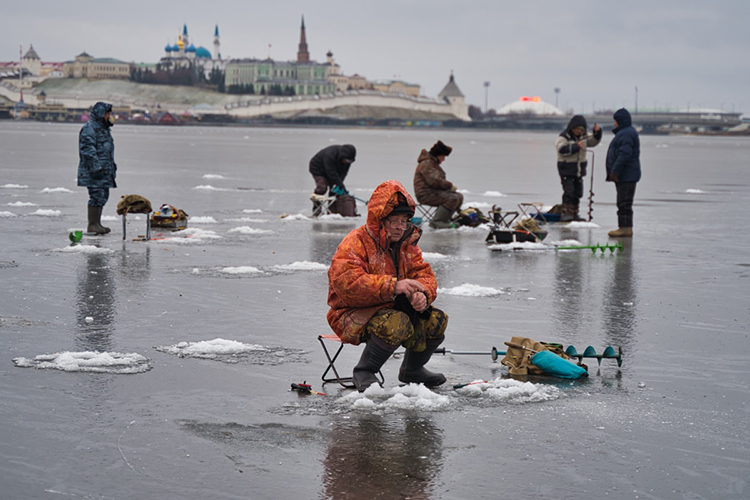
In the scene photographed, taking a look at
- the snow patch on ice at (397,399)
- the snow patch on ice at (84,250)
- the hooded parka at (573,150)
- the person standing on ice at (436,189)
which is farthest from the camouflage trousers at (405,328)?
the hooded parka at (573,150)

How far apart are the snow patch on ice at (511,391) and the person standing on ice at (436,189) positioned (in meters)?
10.3

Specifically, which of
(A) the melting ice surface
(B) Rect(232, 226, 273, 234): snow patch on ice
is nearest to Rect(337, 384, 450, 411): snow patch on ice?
(A) the melting ice surface

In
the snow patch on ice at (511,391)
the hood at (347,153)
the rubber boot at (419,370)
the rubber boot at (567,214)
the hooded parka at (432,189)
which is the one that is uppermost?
the hood at (347,153)

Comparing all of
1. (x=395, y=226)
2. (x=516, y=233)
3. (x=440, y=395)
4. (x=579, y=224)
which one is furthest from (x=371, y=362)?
(x=579, y=224)

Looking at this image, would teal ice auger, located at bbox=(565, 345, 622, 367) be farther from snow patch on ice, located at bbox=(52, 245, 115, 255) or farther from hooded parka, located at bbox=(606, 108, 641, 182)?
hooded parka, located at bbox=(606, 108, 641, 182)

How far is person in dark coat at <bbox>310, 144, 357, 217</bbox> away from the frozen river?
4.43m

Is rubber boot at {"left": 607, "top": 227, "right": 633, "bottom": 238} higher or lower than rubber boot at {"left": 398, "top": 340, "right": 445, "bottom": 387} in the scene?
higher

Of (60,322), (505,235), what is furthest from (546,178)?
(60,322)

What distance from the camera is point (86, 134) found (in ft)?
47.3

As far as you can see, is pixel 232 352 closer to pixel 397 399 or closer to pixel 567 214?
pixel 397 399

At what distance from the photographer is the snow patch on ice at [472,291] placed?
10.4 meters

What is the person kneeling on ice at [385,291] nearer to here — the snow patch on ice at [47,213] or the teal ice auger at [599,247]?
the teal ice auger at [599,247]

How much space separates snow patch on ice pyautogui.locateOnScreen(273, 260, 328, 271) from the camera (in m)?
11.9

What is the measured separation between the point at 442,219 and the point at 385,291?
36.3 ft
